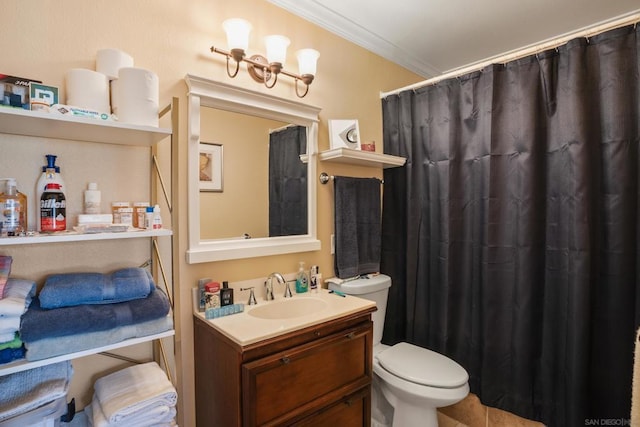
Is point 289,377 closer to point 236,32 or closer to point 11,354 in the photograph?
point 11,354

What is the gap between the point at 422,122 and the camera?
7.09 ft

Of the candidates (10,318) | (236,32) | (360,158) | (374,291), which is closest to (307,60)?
(236,32)

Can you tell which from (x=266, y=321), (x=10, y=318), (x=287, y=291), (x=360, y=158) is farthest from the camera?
(x=360, y=158)

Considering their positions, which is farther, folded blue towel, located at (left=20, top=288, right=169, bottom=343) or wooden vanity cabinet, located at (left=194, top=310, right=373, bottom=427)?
wooden vanity cabinet, located at (left=194, top=310, right=373, bottom=427)

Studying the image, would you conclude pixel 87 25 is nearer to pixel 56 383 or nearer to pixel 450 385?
pixel 56 383

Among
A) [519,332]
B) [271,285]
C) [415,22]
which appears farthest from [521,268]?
[415,22]

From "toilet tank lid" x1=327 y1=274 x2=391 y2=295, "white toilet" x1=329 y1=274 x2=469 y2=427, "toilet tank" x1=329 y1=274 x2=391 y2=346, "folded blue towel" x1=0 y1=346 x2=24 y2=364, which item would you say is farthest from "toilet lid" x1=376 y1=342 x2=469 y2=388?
"folded blue towel" x1=0 y1=346 x2=24 y2=364

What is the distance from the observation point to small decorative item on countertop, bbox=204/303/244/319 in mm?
1386

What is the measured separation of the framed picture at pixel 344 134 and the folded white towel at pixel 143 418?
59.6 inches

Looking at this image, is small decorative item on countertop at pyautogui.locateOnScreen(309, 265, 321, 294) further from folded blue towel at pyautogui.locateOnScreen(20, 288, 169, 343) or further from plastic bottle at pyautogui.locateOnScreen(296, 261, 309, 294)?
folded blue towel at pyautogui.locateOnScreen(20, 288, 169, 343)

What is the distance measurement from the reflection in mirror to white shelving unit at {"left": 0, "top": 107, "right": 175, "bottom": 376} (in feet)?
1.30

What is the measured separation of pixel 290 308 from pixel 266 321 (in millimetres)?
331

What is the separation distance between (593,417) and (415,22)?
7.47 feet

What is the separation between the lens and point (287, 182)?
1.85 meters
